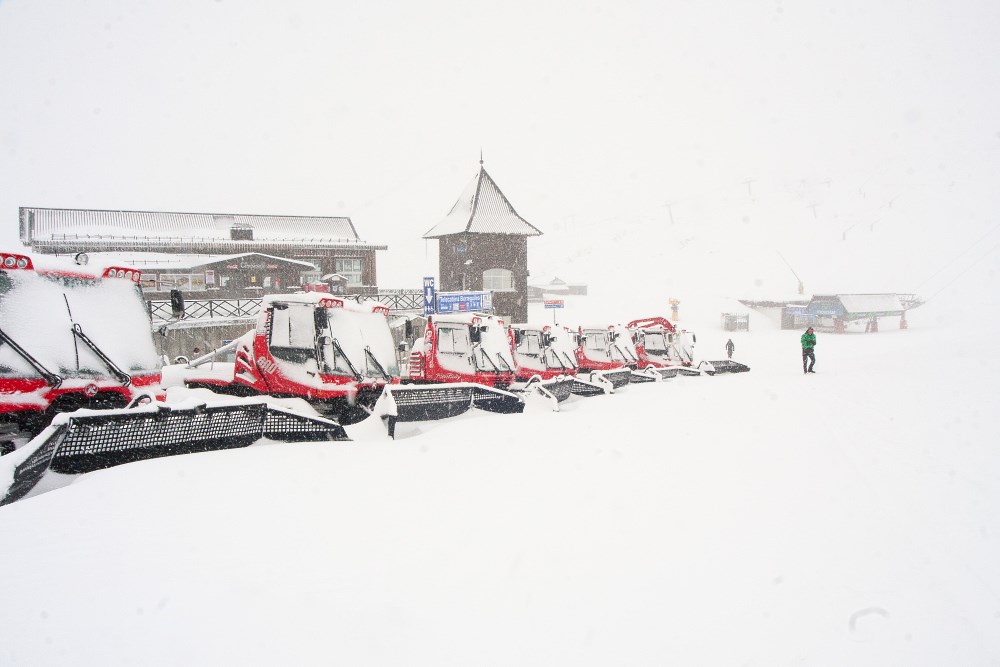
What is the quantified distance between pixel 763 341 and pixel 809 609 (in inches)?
1622

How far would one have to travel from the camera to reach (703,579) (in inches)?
153

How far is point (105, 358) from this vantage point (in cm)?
659

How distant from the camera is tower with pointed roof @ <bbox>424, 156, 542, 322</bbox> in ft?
108

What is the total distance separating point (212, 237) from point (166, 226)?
325cm

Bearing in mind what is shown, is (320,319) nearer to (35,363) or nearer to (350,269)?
(35,363)

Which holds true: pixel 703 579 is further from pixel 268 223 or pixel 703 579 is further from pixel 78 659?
pixel 268 223

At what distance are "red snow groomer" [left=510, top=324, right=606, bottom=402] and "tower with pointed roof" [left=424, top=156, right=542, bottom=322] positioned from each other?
15345 millimetres

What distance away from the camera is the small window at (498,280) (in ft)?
109

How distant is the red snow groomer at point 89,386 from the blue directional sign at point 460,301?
56.1 ft

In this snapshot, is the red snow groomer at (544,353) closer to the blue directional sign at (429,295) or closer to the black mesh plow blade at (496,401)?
the black mesh plow blade at (496,401)

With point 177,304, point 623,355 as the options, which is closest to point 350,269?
point 623,355

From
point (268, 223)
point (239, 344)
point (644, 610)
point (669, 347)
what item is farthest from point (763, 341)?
point (644, 610)

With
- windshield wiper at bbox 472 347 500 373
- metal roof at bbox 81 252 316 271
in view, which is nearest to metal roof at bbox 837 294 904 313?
metal roof at bbox 81 252 316 271

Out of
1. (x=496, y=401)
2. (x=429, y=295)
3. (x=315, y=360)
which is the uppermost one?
(x=429, y=295)
